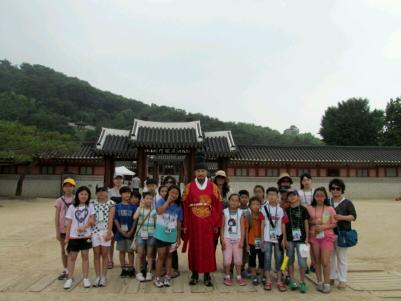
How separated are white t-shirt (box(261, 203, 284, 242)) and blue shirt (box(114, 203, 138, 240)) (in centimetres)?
218

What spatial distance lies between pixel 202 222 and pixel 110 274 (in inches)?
73.6

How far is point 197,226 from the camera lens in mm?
5461

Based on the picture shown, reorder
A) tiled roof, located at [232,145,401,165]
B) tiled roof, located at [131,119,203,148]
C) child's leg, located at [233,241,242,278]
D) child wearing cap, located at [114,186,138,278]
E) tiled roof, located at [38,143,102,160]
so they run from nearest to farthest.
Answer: child's leg, located at [233,241,242,278] < child wearing cap, located at [114,186,138,278] < tiled roof, located at [131,119,203,148] < tiled roof, located at [38,143,102,160] < tiled roof, located at [232,145,401,165]

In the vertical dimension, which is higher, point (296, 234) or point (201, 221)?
point (201, 221)

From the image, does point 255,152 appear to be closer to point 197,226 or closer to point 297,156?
point 297,156

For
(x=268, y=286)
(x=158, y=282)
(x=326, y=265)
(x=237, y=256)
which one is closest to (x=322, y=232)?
(x=326, y=265)

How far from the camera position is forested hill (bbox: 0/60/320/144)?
228 feet

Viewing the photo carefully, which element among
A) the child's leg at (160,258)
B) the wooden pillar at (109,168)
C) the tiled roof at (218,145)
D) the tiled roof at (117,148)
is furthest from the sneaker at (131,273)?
the wooden pillar at (109,168)

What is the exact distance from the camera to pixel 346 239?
207 inches

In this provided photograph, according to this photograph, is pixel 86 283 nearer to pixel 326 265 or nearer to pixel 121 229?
pixel 121 229

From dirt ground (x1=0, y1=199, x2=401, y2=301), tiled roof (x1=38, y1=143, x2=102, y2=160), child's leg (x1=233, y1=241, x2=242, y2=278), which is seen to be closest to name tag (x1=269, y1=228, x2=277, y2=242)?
child's leg (x1=233, y1=241, x2=242, y2=278)

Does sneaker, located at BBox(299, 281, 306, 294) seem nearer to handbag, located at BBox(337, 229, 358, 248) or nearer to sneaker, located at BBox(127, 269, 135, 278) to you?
handbag, located at BBox(337, 229, 358, 248)

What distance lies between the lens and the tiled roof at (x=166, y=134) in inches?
716

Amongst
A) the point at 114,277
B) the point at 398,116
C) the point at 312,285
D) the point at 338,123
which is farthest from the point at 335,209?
the point at 338,123
